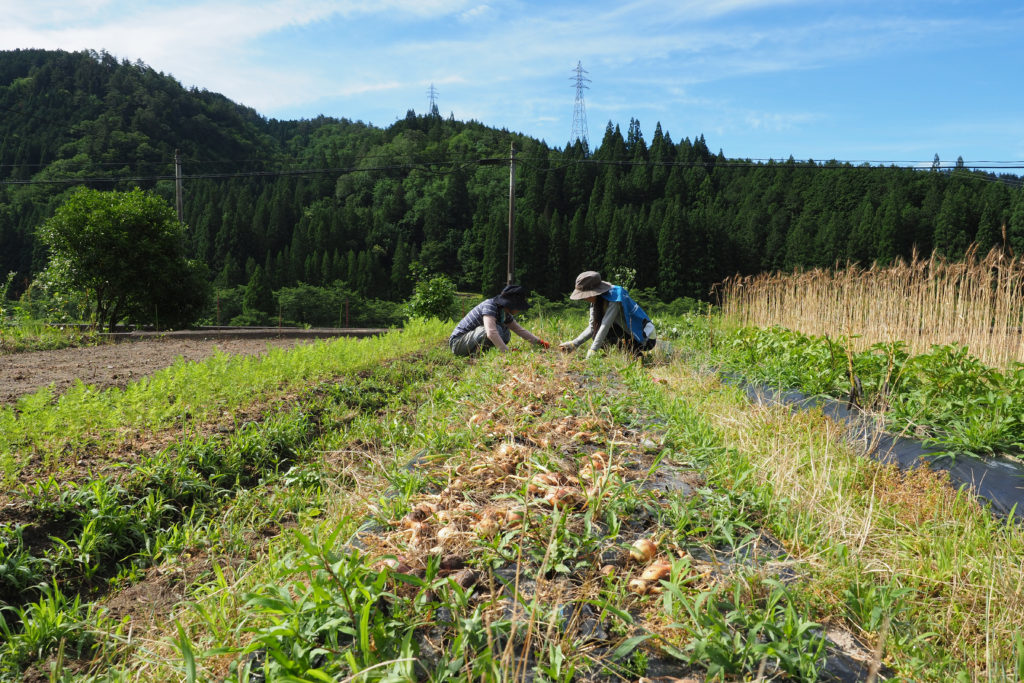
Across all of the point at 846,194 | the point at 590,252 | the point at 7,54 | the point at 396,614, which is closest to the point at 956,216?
the point at 846,194

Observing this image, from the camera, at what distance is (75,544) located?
281cm

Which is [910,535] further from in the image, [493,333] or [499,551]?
[493,333]

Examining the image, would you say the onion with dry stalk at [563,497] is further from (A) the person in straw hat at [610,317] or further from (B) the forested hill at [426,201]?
(B) the forested hill at [426,201]

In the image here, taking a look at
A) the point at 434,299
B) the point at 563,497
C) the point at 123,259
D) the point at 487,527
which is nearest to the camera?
the point at 487,527

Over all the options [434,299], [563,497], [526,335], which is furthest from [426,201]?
[563,497]

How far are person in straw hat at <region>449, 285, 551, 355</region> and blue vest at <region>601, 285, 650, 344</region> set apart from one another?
3.21ft

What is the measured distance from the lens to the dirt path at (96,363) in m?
5.80

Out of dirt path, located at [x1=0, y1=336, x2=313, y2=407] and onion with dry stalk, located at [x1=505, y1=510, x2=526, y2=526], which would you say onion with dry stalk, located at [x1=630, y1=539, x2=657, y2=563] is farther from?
dirt path, located at [x1=0, y1=336, x2=313, y2=407]

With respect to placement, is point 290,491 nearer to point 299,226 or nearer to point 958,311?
point 958,311

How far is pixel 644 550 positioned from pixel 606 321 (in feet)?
15.7

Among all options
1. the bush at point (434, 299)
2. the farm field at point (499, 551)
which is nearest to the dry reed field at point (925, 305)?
the farm field at point (499, 551)

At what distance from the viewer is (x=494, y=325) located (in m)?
6.90

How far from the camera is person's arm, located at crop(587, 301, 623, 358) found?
20.9 ft

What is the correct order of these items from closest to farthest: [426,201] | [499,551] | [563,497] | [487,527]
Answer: [499,551] → [487,527] → [563,497] → [426,201]
